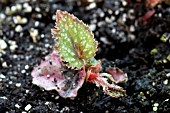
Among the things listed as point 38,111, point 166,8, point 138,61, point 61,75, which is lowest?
point 38,111

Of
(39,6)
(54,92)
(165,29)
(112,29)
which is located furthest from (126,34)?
(54,92)

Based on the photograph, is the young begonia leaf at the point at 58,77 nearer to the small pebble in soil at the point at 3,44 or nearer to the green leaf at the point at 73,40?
the green leaf at the point at 73,40

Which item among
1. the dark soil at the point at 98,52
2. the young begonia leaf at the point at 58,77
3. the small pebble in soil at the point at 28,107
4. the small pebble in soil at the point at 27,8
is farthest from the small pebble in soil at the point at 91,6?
the small pebble in soil at the point at 28,107

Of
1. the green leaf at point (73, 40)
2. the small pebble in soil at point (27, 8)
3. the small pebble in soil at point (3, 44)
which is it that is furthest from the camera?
the small pebble in soil at point (27, 8)

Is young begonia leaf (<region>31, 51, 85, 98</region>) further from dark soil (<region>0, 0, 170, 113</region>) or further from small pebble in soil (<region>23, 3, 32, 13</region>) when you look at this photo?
small pebble in soil (<region>23, 3, 32, 13</region>)

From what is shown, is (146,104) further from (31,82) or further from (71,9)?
(71,9)

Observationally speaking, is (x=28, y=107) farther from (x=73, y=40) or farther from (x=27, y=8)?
(x=27, y=8)
